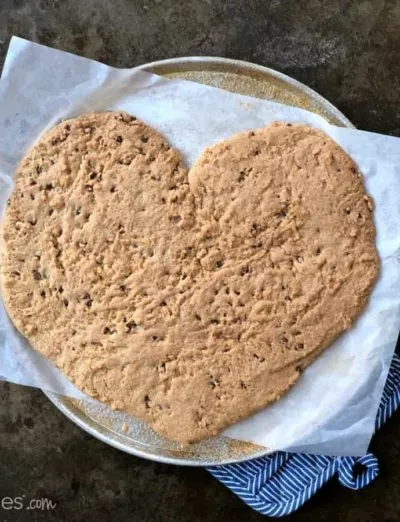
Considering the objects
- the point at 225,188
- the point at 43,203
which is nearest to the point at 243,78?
the point at 225,188

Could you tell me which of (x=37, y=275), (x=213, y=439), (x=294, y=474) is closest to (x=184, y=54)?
(x=37, y=275)

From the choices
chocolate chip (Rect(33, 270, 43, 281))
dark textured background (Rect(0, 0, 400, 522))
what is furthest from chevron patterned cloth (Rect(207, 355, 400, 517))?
chocolate chip (Rect(33, 270, 43, 281))

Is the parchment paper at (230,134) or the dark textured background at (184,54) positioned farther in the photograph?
the dark textured background at (184,54)

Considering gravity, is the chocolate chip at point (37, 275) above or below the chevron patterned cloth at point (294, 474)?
above

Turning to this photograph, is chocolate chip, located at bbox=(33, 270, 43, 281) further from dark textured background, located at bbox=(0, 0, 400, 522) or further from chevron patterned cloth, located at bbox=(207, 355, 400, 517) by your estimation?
chevron patterned cloth, located at bbox=(207, 355, 400, 517)

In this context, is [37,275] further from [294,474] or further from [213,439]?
[294,474]

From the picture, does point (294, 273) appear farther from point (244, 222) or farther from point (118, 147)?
point (118, 147)

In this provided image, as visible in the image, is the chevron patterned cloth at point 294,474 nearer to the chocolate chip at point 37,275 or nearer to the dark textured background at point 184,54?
the dark textured background at point 184,54

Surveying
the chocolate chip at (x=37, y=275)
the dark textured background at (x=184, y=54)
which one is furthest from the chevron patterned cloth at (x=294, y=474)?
the chocolate chip at (x=37, y=275)
